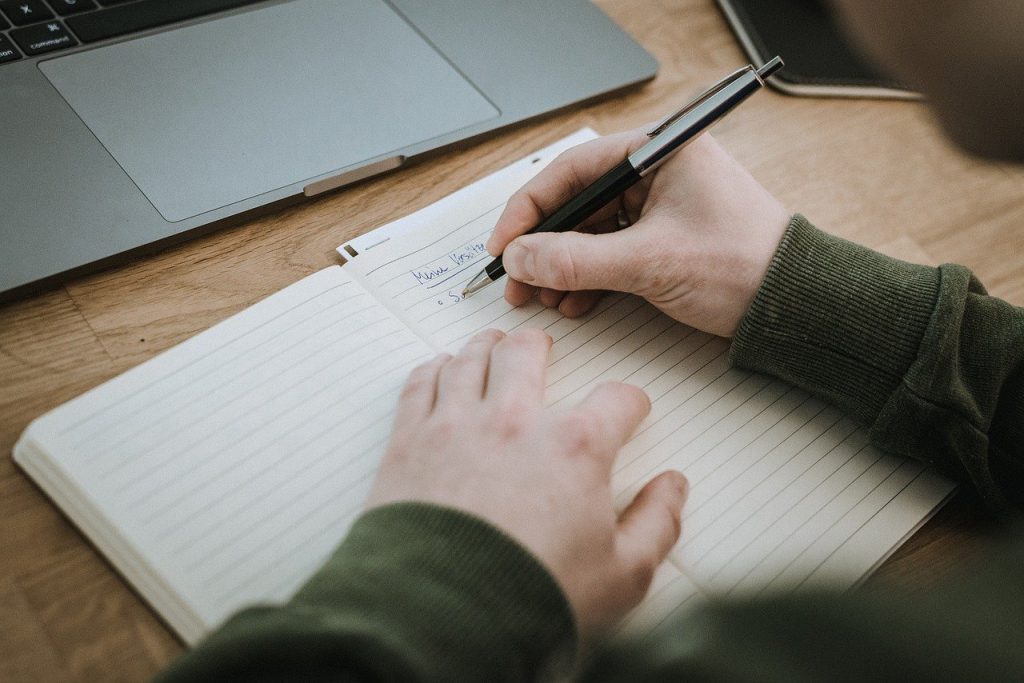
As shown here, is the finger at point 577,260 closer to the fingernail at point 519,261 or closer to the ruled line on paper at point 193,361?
the fingernail at point 519,261

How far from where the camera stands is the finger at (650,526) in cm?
48

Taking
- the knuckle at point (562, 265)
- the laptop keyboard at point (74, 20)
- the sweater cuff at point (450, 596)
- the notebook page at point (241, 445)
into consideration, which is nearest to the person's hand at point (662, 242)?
the knuckle at point (562, 265)

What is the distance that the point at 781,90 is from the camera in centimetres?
85

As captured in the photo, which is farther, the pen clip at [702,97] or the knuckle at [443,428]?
the pen clip at [702,97]

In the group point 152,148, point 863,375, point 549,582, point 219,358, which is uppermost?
point 152,148

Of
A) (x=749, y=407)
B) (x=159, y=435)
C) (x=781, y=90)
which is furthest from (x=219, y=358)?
(x=781, y=90)

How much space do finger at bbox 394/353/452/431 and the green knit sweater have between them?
0.08 metres

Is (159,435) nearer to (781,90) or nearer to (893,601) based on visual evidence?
(893,601)

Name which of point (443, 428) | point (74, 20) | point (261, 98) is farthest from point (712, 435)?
point (74, 20)

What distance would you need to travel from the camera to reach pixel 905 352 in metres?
0.57

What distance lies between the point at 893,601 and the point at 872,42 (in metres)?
0.34

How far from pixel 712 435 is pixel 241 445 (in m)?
0.31

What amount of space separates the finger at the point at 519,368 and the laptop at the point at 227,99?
0.22 meters

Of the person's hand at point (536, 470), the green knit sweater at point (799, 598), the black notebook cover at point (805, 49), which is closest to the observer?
the green knit sweater at point (799, 598)
